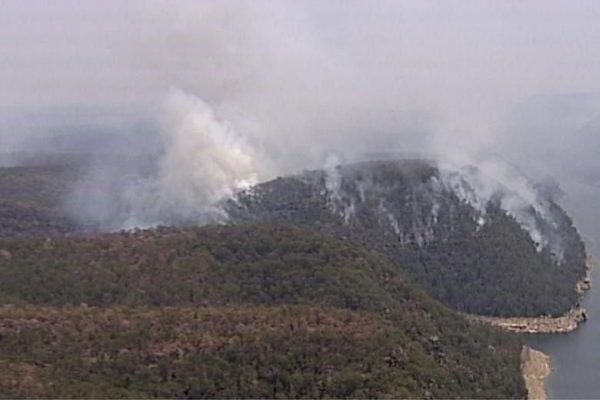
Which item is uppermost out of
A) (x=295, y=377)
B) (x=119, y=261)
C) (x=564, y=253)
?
(x=564, y=253)

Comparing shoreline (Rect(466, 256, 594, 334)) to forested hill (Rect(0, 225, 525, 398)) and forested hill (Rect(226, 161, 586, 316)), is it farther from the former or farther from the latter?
forested hill (Rect(0, 225, 525, 398))

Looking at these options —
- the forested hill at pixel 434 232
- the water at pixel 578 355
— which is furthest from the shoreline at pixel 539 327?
the forested hill at pixel 434 232

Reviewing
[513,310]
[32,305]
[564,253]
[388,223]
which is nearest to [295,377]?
[32,305]

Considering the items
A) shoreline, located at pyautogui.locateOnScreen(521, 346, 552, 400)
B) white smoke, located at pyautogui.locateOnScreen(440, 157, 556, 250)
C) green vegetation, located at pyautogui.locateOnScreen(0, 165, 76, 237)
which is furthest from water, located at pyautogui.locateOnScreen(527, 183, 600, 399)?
green vegetation, located at pyautogui.locateOnScreen(0, 165, 76, 237)

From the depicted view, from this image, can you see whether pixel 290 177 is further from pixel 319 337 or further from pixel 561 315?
pixel 319 337

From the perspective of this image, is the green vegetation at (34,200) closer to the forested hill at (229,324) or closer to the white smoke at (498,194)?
the forested hill at (229,324)

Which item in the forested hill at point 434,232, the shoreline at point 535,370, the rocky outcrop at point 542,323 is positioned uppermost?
the forested hill at point 434,232
